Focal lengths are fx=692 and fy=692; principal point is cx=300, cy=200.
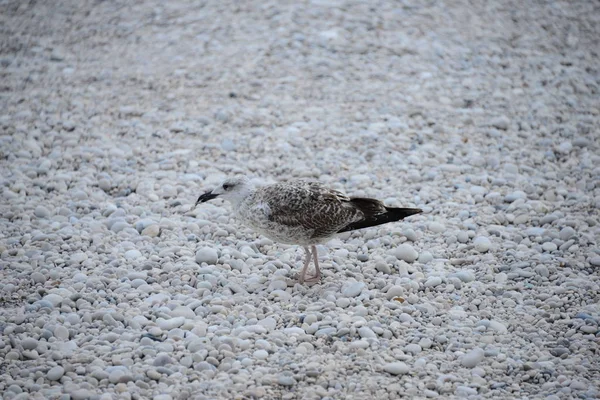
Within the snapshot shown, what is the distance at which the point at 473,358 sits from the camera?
486 cm

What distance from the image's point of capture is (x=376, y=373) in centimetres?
474

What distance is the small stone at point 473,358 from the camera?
4.84 m

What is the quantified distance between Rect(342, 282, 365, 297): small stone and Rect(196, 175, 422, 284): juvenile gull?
0.92ft

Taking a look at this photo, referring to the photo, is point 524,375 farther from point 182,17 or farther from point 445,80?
point 182,17

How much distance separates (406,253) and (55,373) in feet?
Answer: 10.3

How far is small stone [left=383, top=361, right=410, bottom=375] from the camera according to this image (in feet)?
15.5

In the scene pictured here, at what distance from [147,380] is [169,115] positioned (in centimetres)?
481

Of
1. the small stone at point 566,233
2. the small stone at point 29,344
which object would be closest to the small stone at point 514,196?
the small stone at point 566,233

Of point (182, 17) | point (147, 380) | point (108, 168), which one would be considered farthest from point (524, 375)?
point (182, 17)

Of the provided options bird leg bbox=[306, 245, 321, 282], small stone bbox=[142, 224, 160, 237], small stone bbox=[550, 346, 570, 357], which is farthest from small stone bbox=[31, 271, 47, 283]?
small stone bbox=[550, 346, 570, 357]

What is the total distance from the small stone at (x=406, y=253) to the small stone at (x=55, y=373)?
3.04m

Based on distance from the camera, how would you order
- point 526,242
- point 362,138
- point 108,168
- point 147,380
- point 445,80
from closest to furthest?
point 147,380, point 526,242, point 108,168, point 362,138, point 445,80

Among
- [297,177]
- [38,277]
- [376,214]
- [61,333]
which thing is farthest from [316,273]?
[38,277]

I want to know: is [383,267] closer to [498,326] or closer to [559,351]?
[498,326]
